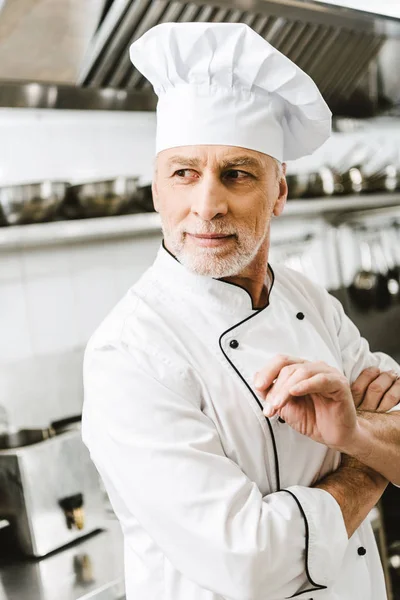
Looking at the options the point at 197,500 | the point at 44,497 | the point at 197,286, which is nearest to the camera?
the point at 197,500

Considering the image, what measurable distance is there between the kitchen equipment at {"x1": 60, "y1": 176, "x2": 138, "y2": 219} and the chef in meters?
1.10

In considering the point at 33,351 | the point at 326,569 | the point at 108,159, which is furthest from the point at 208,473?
the point at 108,159

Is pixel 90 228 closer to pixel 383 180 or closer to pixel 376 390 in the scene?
pixel 376 390

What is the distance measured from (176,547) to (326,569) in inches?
9.8

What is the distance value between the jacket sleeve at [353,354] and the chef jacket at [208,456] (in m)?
0.12

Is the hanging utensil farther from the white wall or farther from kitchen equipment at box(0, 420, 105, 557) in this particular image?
kitchen equipment at box(0, 420, 105, 557)

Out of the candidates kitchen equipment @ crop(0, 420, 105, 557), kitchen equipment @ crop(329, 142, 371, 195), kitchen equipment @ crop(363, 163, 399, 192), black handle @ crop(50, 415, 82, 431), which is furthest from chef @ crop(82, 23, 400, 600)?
kitchen equipment @ crop(363, 163, 399, 192)

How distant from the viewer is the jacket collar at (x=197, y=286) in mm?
1314

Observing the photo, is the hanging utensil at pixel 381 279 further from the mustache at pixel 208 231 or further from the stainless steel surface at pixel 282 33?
the mustache at pixel 208 231

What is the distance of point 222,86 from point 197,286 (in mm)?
379

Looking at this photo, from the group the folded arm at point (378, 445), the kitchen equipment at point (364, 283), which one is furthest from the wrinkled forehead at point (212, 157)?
the kitchen equipment at point (364, 283)

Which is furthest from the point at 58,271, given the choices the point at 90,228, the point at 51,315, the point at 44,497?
the point at 44,497

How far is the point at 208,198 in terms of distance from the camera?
1.20 meters

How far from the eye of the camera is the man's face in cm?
122
